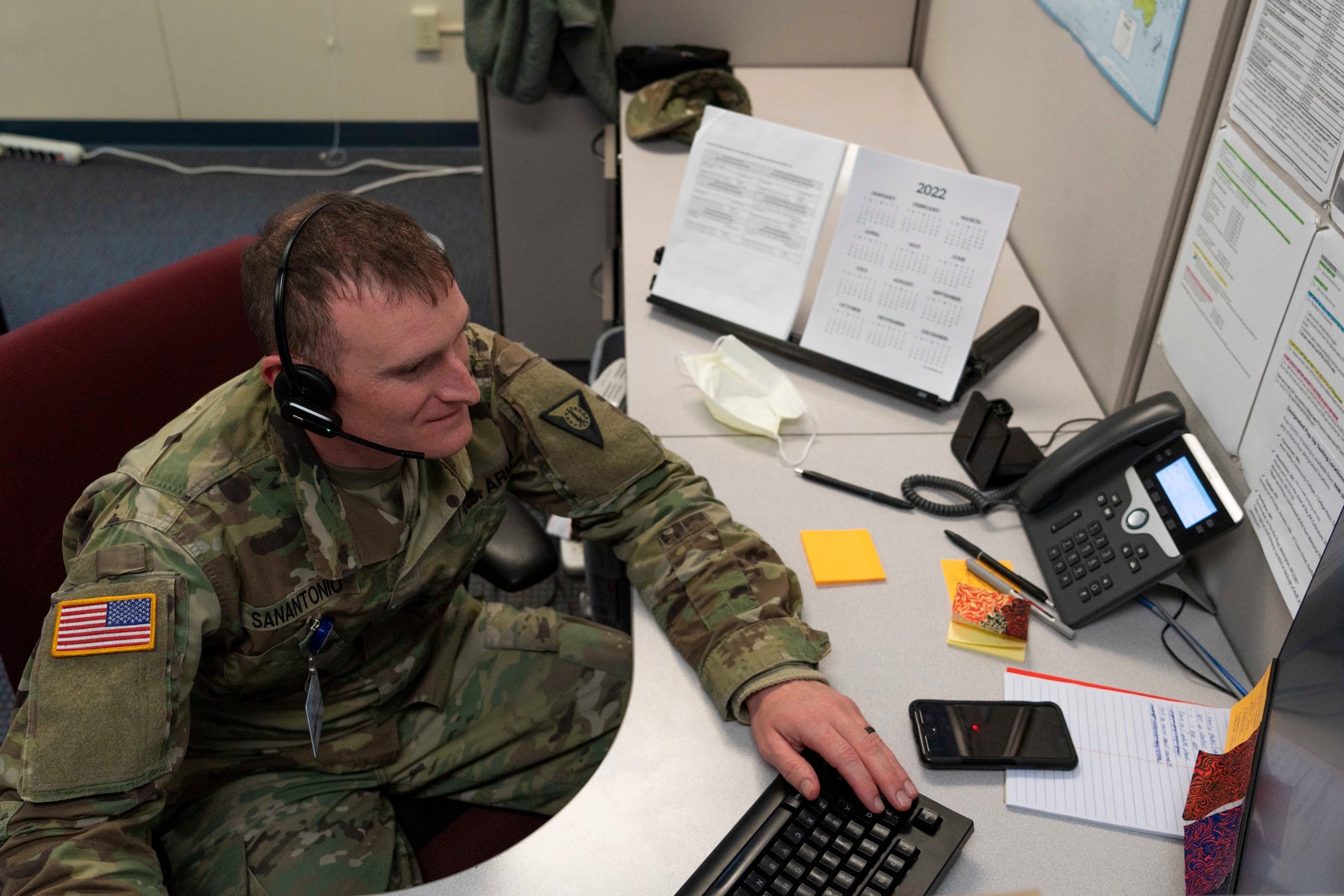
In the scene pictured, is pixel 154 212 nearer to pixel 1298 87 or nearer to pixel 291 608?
pixel 291 608

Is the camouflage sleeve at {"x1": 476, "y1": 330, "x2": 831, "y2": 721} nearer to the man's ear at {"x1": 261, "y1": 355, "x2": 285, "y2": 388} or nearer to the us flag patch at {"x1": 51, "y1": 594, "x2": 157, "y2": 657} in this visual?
the man's ear at {"x1": 261, "y1": 355, "x2": 285, "y2": 388}

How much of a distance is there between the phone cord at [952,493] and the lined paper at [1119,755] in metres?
0.23

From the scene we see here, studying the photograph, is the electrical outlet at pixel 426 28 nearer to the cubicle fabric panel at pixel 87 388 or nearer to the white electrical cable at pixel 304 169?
the white electrical cable at pixel 304 169

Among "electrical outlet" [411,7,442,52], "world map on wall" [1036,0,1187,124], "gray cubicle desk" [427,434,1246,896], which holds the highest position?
"world map on wall" [1036,0,1187,124]

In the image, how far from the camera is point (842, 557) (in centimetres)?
115

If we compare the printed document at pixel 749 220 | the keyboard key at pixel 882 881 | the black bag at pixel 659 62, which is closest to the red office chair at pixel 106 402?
the keyboard key at pixel 882 881

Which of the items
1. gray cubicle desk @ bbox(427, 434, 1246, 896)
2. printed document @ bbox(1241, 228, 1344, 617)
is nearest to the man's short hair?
gray cubicle desk @ bbox(427, 434, 1246, 896)

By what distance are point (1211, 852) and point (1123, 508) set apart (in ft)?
1.29

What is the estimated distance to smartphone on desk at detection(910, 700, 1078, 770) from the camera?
934 mm

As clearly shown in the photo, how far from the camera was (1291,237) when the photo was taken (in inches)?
39.2

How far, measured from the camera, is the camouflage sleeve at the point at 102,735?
0.82 meters

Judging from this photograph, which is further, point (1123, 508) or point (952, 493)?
point (952, 493)

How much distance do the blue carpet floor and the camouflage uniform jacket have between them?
166cm

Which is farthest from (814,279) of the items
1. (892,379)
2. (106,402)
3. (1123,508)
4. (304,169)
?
(304,169)
